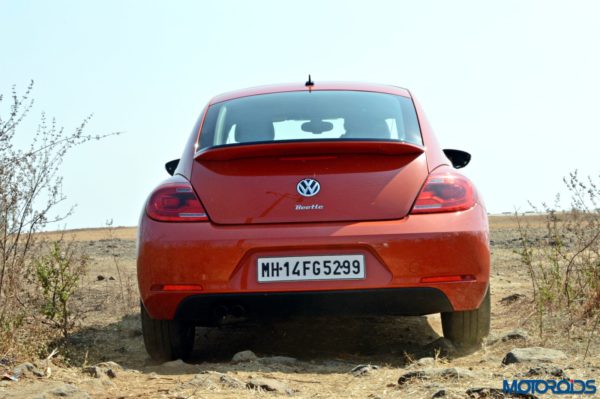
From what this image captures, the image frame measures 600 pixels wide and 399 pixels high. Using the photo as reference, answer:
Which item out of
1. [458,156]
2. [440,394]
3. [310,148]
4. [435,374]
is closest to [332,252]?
[310,148]

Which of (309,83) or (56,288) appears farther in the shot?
(56,288)

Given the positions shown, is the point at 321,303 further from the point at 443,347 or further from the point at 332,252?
the point at 443,347

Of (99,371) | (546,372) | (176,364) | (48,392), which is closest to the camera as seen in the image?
(48,392)

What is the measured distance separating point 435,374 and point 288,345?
1.81 m

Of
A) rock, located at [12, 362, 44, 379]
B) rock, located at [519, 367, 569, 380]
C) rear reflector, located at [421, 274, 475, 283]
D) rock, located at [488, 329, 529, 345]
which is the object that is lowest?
rock, located at [488, 329, 529, 345]

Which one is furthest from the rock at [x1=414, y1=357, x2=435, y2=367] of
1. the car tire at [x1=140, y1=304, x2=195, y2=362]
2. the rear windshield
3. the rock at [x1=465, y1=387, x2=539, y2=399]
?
the car tire at [x1=140, y1=304, x2=195, y2=362]

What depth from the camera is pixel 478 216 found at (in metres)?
4.39

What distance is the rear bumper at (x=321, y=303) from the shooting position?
4203 mm

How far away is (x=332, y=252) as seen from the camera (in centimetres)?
416

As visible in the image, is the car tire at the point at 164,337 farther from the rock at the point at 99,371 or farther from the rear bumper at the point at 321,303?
the rock at the point at 99,371

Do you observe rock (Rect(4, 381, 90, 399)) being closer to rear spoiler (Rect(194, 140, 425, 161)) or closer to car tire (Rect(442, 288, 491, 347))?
rear spoiler (Rect(194, 140, 425, 161))

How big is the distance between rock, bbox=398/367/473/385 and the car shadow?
577 millimetres

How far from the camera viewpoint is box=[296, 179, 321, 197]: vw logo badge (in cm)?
424

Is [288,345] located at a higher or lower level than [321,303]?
lower
